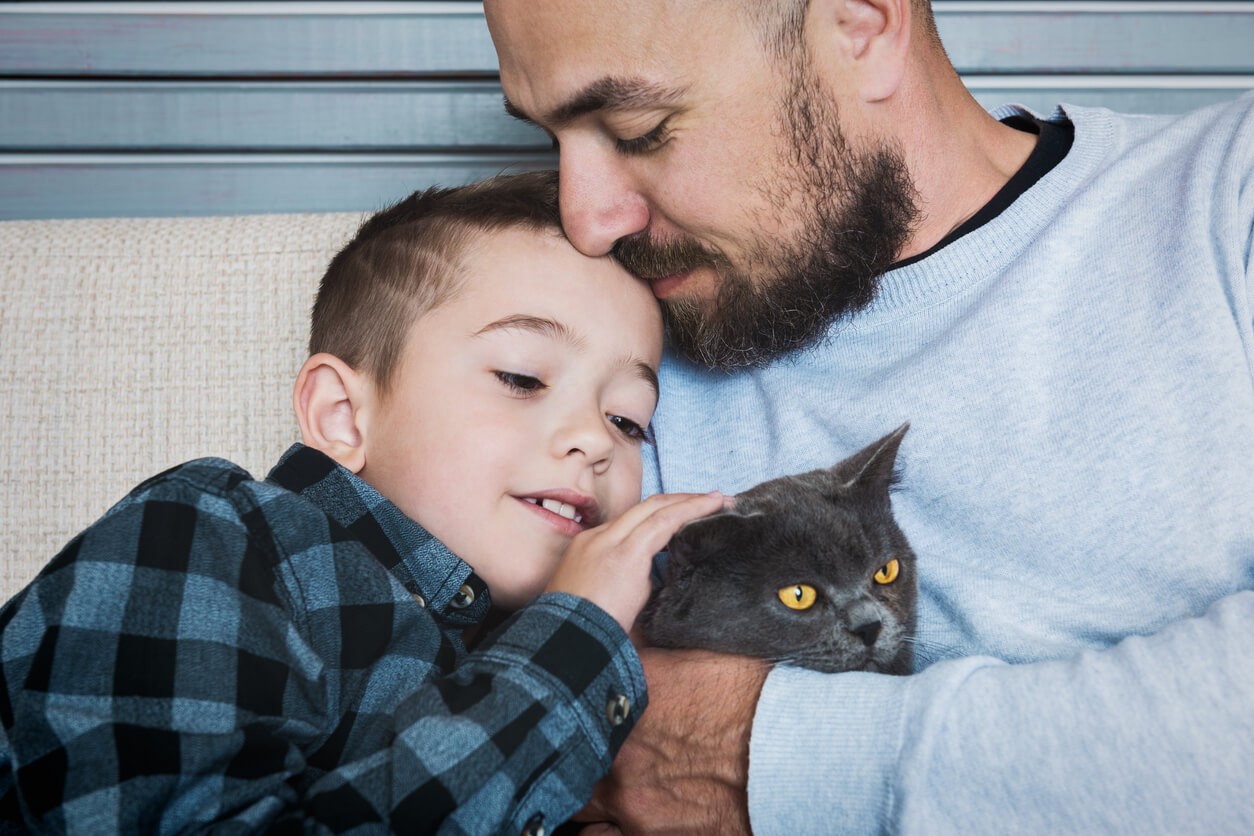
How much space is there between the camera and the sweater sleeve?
2.68 feet

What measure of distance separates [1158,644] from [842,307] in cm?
52

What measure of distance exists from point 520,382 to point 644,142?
0.34 meters

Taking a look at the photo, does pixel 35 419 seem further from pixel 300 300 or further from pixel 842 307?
pixel 842 307

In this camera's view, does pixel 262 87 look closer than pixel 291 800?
No

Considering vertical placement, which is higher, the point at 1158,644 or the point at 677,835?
the point at 1158,644

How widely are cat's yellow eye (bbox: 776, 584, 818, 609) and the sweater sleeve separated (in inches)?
3.5

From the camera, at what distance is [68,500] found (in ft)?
4.52

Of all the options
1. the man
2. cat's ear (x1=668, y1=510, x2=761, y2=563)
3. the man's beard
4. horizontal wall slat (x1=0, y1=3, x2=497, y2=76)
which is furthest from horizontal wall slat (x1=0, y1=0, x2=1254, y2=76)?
cat's ear (x1=668, y1=510, x2=761, y2=563)

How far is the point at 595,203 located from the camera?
3.84ft

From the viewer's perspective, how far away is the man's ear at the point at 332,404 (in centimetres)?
111

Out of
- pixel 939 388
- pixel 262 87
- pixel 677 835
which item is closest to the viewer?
pixel 677 835

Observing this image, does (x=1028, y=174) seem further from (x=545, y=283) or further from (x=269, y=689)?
(x=269, y=689)

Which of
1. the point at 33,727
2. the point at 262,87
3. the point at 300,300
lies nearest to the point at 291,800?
the point at 33,727

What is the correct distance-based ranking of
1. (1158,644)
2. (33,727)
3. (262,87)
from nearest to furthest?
(33,727) → (1158,644) → (262,87)
